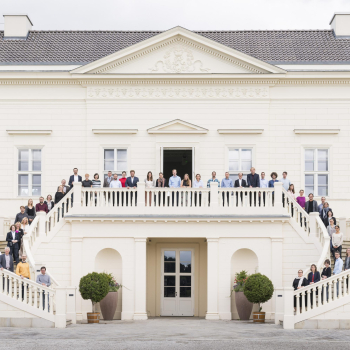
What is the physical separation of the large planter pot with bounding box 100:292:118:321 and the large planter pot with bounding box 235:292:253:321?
13.8 feet

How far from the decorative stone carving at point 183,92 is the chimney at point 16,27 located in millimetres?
5604

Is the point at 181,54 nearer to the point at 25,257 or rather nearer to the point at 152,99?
the point at 152,99

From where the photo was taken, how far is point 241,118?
3067cm

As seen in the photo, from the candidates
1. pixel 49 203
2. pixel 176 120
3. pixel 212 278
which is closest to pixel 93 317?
pixel 212 278

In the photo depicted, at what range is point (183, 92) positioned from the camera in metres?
30.8

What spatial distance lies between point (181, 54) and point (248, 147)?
465cm

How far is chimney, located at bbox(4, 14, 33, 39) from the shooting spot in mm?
34000

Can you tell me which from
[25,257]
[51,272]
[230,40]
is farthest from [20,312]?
[230,40]

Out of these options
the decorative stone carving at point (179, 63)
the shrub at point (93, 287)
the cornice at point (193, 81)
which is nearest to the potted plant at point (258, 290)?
the shrub at point (93, 287)

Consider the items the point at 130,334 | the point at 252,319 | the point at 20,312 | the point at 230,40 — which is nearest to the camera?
the point at 130,334

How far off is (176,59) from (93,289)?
10653mm

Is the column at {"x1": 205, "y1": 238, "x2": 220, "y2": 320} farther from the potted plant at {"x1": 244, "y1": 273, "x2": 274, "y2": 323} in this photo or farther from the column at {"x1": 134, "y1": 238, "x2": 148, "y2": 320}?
the column at {"x1": 134, "y1": 238, "x2": 148, "y2": 320}

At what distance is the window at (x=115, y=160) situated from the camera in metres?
30.7

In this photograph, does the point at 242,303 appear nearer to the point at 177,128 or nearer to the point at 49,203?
the point at 49,203
